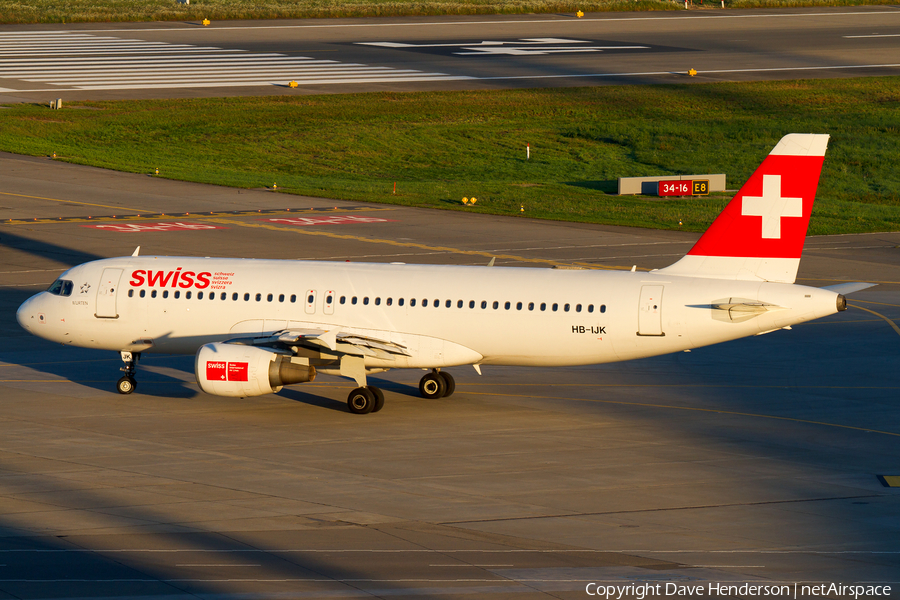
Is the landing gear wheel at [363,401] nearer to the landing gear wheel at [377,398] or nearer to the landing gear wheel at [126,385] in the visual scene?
the landing gear wheel at [377,398]

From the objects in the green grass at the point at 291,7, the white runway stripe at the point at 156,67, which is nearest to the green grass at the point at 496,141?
the white runway stripe at the point at 156,67

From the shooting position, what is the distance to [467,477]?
32031 millimetres

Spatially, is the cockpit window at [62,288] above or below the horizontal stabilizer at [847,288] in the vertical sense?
below

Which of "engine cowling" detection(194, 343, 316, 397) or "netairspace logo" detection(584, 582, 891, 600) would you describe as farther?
"engine cowling" detection(194, 343, 316, 397)

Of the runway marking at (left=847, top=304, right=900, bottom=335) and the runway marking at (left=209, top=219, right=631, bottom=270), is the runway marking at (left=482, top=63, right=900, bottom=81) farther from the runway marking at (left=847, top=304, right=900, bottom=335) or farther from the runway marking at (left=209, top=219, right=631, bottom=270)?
the runway marking at (left=847, top=304, right=900, bottom=335)

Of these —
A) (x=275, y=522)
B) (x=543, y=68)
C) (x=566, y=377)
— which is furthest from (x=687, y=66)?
(x=275, y=522)

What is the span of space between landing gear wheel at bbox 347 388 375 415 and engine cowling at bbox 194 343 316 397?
84.6 inches

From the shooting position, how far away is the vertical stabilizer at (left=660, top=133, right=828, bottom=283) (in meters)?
37.2

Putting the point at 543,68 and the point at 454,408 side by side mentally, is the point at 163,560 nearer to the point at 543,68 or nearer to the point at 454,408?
the point at 454,408

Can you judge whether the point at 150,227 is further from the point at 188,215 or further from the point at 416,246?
the point at 416,246

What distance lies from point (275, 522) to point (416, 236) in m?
45.9

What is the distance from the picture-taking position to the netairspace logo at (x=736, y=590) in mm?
22625

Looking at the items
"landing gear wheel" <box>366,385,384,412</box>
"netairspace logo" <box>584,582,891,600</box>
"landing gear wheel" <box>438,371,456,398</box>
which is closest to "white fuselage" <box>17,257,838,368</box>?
"landing gear wheel" <box>366,385,384,412</box>

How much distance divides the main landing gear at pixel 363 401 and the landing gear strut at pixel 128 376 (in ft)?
25.5
